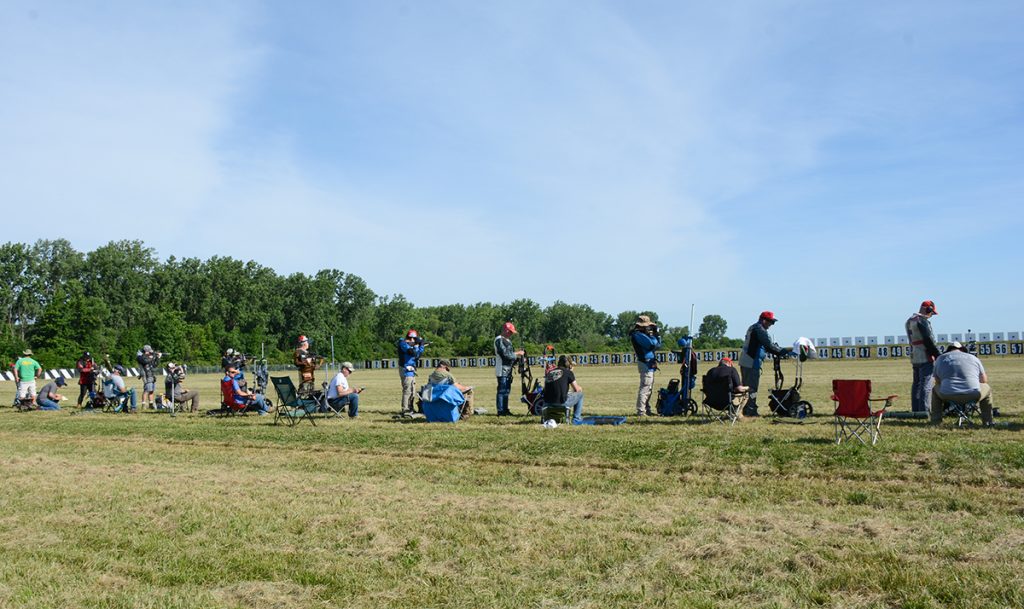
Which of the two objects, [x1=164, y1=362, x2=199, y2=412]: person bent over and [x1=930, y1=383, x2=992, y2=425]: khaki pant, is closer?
[x1=930, y1=383, x2=992, y2=425]: khaki pant

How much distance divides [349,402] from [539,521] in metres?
10.1

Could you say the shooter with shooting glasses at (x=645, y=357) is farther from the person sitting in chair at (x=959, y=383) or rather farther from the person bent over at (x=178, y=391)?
the person bent over at (x=178, y=391)

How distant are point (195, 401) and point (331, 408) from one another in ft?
17.8

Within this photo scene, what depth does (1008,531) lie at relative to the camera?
21.2ft

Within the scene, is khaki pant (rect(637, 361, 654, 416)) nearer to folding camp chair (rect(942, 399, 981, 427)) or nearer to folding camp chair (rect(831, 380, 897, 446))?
folding camp chair (rect(831, 380, 897, 446))

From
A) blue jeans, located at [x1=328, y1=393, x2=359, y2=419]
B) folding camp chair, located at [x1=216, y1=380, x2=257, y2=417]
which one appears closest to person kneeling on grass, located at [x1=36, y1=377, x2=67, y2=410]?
folding camp chair, located at [x1=216, y1=380, x2=257, y2=417]

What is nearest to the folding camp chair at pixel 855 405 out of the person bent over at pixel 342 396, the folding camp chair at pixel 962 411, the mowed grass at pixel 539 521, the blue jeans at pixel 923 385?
the mowed grass at pixel 539 521

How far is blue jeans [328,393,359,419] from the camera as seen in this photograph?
16.8 meters

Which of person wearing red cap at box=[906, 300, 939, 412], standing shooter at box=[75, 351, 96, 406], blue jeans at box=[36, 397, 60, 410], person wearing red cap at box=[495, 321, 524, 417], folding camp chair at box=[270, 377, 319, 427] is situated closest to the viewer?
person wearing red cap at box=[906, 300, 939, 412]

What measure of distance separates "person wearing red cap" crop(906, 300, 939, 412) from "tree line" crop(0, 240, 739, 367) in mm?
61225

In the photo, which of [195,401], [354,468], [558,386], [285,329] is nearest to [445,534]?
[354,468]

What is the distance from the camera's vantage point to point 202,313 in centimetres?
10812

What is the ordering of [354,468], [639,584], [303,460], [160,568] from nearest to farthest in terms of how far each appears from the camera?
[639,584]
[160,568]
[354,468]
[303,460]

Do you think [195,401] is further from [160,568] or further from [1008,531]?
[1008,531]
